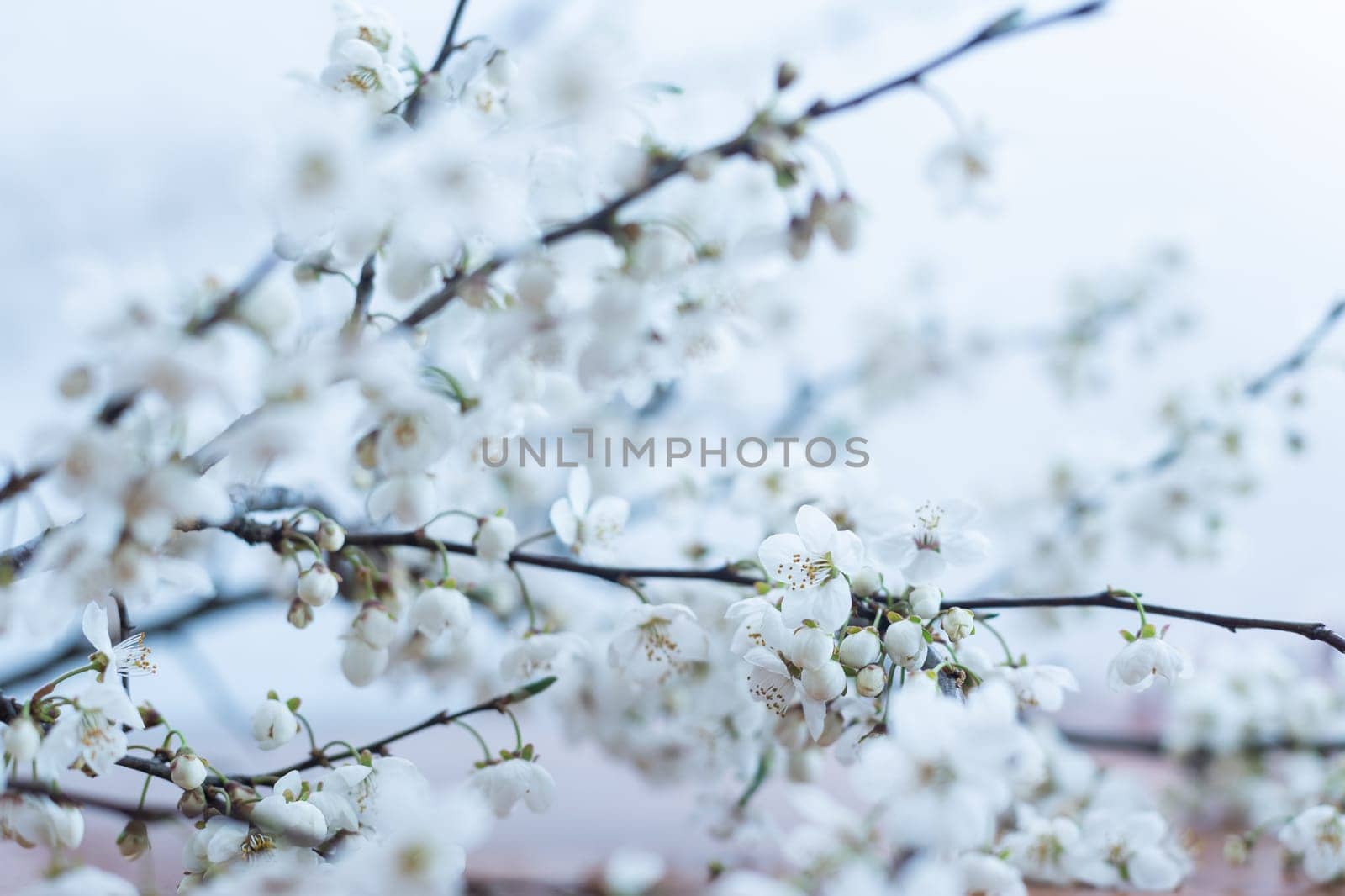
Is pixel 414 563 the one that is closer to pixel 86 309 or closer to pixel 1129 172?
pixel 86 309

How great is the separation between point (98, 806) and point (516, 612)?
37 cm

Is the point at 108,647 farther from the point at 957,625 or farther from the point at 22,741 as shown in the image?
the point at 957,625

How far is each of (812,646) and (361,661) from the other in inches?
8.0

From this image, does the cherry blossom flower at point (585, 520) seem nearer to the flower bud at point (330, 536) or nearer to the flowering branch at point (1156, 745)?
the flower bud at point (330, 536)

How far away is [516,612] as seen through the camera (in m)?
0.67

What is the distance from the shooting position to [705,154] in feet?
1.32

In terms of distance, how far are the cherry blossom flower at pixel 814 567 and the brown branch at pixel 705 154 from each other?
0.14 meters

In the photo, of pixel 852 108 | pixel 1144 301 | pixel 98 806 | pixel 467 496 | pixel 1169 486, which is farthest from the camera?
pixel 1144 301

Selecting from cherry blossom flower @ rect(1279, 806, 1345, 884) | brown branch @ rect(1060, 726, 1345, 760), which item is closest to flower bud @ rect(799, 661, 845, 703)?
cherry blossom flower @ rect(1279, 806, 1345, 884)

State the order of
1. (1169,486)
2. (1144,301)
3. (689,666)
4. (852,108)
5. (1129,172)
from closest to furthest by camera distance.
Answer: (852,108)
(689,666)
(1169,486)
(1144,301)
(1129,172)

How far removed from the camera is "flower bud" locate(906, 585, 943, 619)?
391 millimetres

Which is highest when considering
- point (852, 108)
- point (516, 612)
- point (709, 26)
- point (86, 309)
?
point (709, 26)

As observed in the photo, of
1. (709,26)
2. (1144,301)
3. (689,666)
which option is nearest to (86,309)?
(689,666)

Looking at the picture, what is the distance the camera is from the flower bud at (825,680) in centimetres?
38
